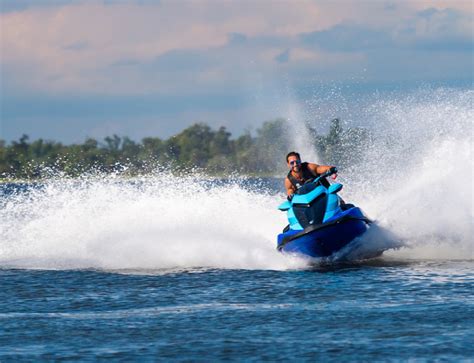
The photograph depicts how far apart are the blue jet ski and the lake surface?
408 millimetres

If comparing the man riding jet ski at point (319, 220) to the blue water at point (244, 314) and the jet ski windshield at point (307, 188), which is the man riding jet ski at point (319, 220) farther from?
the blue water at point (244, 314)

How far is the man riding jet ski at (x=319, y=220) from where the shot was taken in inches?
670

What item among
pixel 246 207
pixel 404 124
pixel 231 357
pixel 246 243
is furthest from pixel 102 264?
pixel 404 124

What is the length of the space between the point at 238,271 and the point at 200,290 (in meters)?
1.88

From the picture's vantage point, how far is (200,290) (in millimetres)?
15531

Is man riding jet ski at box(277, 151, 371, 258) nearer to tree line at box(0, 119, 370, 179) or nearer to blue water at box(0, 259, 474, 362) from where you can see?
blue water at box(0, 259, 474, 362)

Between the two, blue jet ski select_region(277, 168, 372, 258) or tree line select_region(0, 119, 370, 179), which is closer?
blue jet ski select_region(277, 168, 372, 258)

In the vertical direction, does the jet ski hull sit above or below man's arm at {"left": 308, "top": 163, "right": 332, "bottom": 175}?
below

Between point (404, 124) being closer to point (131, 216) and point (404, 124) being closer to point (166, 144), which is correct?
point (131, 216)

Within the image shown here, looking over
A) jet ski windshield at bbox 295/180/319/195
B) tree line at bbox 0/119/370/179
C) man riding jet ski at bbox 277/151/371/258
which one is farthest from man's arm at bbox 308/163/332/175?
tree line at bbox 0/119/370/179

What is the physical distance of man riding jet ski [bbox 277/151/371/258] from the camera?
670 inches

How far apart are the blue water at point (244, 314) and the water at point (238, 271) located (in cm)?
3

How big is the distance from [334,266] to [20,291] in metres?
5.10

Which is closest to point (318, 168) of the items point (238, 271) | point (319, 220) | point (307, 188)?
point (307, 188)
